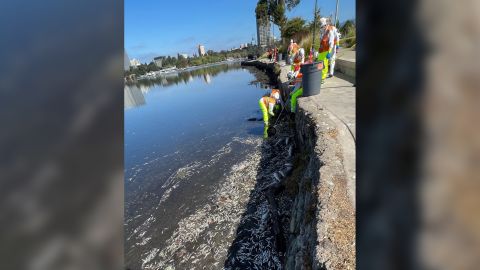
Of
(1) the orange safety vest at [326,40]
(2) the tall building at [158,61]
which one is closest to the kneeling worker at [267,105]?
(1) the orange safety vest at [326,40]

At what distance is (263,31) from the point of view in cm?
Result: 5744

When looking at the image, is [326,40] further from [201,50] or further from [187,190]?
[201,50]

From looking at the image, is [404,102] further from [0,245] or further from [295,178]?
[295,178]

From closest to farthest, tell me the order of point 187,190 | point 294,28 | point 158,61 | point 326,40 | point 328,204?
point 328,204 < point 187,190 < point 326,40 < point 294,28 < point 158,61

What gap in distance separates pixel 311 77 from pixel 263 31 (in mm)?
53346

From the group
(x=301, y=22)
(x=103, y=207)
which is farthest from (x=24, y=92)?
(x=301, y=22)

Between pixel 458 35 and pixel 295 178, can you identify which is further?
pixel 295 178

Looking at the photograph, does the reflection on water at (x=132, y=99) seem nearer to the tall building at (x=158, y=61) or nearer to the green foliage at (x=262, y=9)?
the green foliage at (x=262, y=9)

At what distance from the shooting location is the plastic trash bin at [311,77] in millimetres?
7676

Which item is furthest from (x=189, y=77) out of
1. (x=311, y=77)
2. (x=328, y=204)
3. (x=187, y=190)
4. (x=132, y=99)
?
(x=132, y=99)

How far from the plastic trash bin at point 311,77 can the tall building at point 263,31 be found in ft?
146

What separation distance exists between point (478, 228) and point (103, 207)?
1.46 ft

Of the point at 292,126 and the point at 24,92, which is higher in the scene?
the point at 24,92

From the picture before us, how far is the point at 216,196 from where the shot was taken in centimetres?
736
